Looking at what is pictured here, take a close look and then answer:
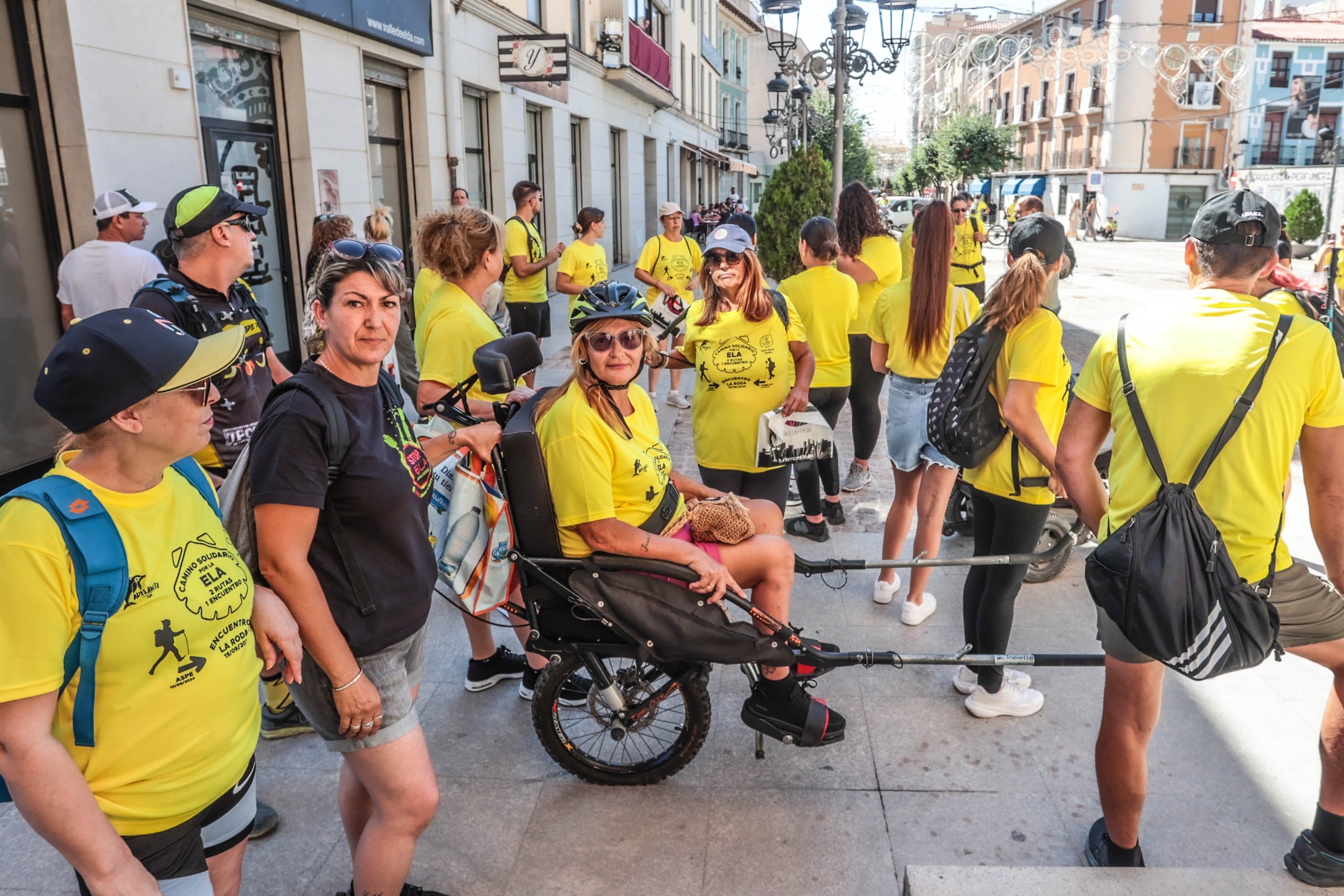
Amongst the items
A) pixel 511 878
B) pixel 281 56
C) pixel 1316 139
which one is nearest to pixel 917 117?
pixel 1316 139

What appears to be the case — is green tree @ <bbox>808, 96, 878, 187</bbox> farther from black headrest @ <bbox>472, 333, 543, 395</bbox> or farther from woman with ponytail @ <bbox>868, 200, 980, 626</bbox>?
black headrest @ <bbox>472, 333, 543, 395</bbox>

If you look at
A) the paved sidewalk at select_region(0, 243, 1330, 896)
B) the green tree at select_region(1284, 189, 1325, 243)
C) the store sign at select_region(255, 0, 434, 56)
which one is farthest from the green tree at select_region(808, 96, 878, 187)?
the paved sidewalk at select_region(0, 243, 1330, 896)

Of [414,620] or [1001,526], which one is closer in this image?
[414,620]

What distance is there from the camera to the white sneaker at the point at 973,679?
12.2 ft

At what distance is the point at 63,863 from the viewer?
111 inches

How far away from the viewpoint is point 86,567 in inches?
58.6

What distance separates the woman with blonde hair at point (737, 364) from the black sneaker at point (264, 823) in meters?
2.22

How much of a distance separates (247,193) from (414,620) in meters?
6.83

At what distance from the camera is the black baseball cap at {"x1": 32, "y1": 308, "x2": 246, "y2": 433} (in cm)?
155

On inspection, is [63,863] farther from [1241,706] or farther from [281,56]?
[281,56]

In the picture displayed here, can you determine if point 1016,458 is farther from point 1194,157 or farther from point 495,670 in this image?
point 1194,157

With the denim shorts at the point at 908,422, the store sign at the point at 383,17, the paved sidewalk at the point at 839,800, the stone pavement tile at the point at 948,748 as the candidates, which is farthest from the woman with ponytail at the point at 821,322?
the store sign at the point at 383,17

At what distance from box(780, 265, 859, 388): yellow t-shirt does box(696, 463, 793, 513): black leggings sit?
1.21 metres

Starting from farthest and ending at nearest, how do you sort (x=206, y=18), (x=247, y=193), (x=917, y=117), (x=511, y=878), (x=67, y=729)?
(x=917, y=117)
(x=247, y=193)
(x=206, y=18)
(x=511, y=878)
(x=67, y=729)
